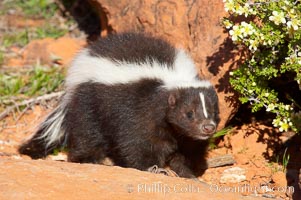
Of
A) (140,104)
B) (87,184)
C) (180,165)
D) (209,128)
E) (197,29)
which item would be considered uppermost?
(197,29)

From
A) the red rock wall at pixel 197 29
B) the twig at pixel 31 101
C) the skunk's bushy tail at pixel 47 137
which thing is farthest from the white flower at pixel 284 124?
the twig at pixel 31 101

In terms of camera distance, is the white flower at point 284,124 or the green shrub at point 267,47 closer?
the green shrub at point 267,47

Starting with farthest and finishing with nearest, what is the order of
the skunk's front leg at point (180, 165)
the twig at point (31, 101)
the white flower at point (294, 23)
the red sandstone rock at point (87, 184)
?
the twig at point (31, 101), the skunk's front leg at point (180, 165), the white flower at point (294, 23), the red sandstone rock at point (87, 184)

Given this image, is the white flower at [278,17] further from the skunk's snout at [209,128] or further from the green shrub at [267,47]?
the skunk's snout at [209,128]

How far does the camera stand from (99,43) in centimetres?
691

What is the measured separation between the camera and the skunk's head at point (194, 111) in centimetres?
620

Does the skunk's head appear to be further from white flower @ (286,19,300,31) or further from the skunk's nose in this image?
white flower @ (286,19,300,31)

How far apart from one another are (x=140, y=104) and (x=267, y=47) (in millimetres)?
1374

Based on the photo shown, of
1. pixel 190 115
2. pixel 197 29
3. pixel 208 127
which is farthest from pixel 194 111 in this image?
pixel 197 29

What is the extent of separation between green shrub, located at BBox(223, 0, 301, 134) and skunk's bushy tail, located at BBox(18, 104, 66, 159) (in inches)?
83.5

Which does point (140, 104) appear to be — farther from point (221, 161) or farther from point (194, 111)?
point (221, 161)

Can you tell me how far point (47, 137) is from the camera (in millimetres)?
7465

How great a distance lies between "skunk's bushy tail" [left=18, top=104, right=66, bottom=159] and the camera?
7.38m

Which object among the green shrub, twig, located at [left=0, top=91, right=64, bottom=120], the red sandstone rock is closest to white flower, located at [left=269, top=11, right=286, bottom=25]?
the green shrub
